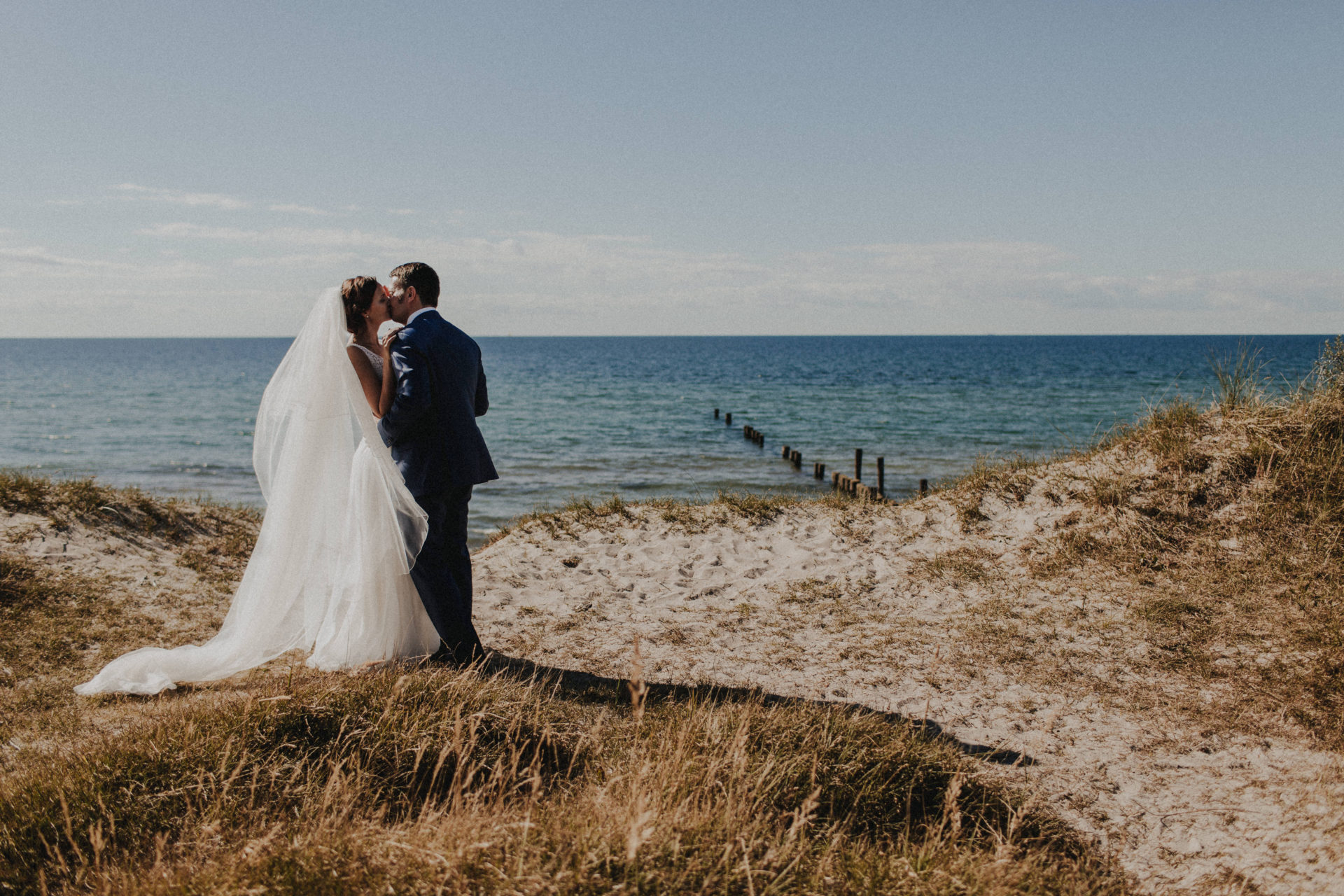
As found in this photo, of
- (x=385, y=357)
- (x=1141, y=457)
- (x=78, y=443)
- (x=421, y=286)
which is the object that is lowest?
(x=78, y=443)

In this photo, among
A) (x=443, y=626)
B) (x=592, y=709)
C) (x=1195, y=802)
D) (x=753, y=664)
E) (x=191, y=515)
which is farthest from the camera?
(x=191, y=515)

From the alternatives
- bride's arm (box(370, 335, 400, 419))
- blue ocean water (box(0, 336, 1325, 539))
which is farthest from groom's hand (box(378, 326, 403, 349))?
blue ocean water (box(0, 336, 1325, 539))

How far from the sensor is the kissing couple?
5.39 meters

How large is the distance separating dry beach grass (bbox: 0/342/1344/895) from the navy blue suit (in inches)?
25.3

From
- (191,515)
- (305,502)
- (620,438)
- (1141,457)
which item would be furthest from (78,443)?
(1141,457)

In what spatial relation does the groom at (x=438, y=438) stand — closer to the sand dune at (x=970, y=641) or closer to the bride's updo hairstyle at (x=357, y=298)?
the bride's updo hairstyle at (x=357, y=298)

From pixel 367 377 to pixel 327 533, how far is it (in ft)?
3.87

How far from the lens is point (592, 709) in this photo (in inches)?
204

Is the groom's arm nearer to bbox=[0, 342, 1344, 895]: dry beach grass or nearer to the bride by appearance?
the bride

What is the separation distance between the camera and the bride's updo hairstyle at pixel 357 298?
18.0 feet

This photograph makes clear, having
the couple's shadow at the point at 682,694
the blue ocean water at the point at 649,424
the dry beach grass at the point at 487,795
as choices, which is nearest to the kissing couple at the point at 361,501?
the dry beach grass at the point at 487,795

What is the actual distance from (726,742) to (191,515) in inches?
353

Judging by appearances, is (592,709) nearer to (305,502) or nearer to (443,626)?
(443,626)

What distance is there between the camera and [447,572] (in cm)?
559
